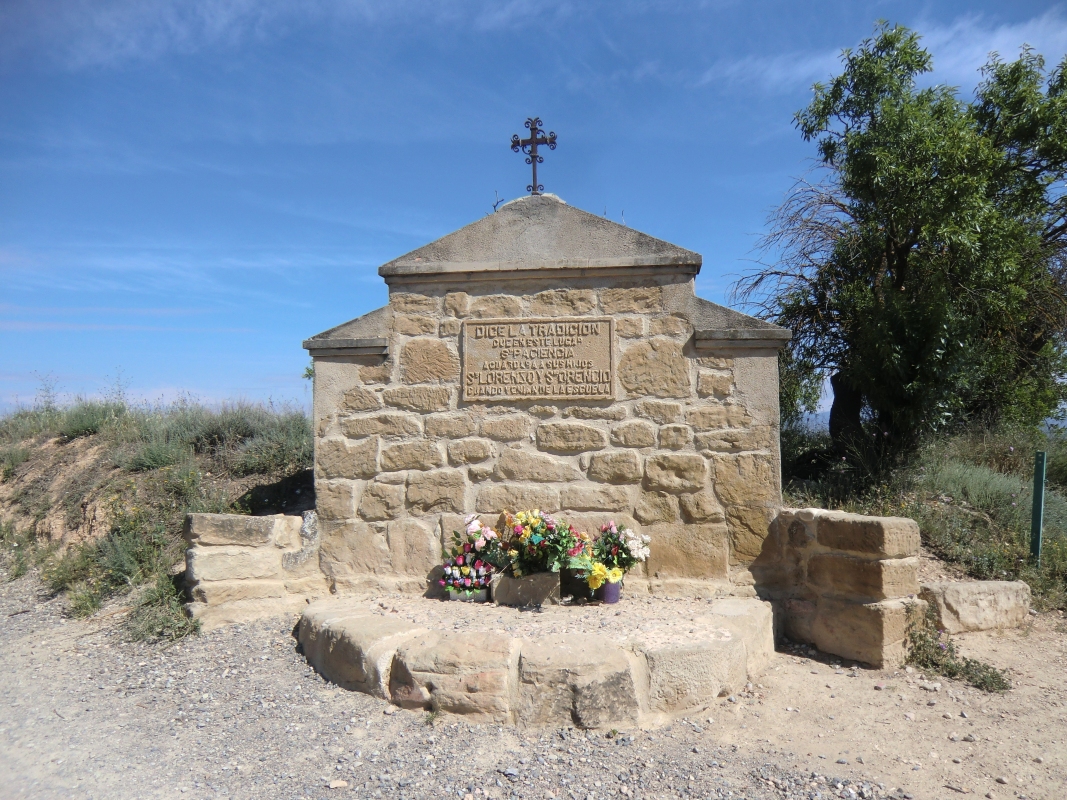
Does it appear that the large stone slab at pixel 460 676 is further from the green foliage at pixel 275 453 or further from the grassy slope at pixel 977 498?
the green foliage at pixel 275 453

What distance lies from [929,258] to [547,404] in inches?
195

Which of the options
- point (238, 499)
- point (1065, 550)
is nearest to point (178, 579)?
point (238, 499)

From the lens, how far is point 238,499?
650 cm

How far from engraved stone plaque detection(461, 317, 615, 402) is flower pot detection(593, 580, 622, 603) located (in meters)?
1.23

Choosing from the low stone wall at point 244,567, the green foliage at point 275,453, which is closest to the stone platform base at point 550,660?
the low stone wall at point 244,567

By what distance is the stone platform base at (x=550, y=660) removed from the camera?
354 centimetres

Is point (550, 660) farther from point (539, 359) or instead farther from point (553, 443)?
point (539, 359)

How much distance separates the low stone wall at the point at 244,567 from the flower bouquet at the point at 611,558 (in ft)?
6.39

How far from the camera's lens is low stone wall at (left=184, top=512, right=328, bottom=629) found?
4.79 metres

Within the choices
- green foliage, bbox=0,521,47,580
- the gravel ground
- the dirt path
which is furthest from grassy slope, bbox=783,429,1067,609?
green foliage, bbox=0,521,47,580

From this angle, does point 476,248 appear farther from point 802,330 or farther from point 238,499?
point 802,330

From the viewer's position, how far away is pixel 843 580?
4.48 metres

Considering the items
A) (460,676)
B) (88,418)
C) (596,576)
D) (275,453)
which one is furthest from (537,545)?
(88,418)

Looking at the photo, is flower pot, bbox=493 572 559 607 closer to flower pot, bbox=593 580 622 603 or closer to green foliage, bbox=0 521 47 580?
flower pot, bbox=593 580 622 603
